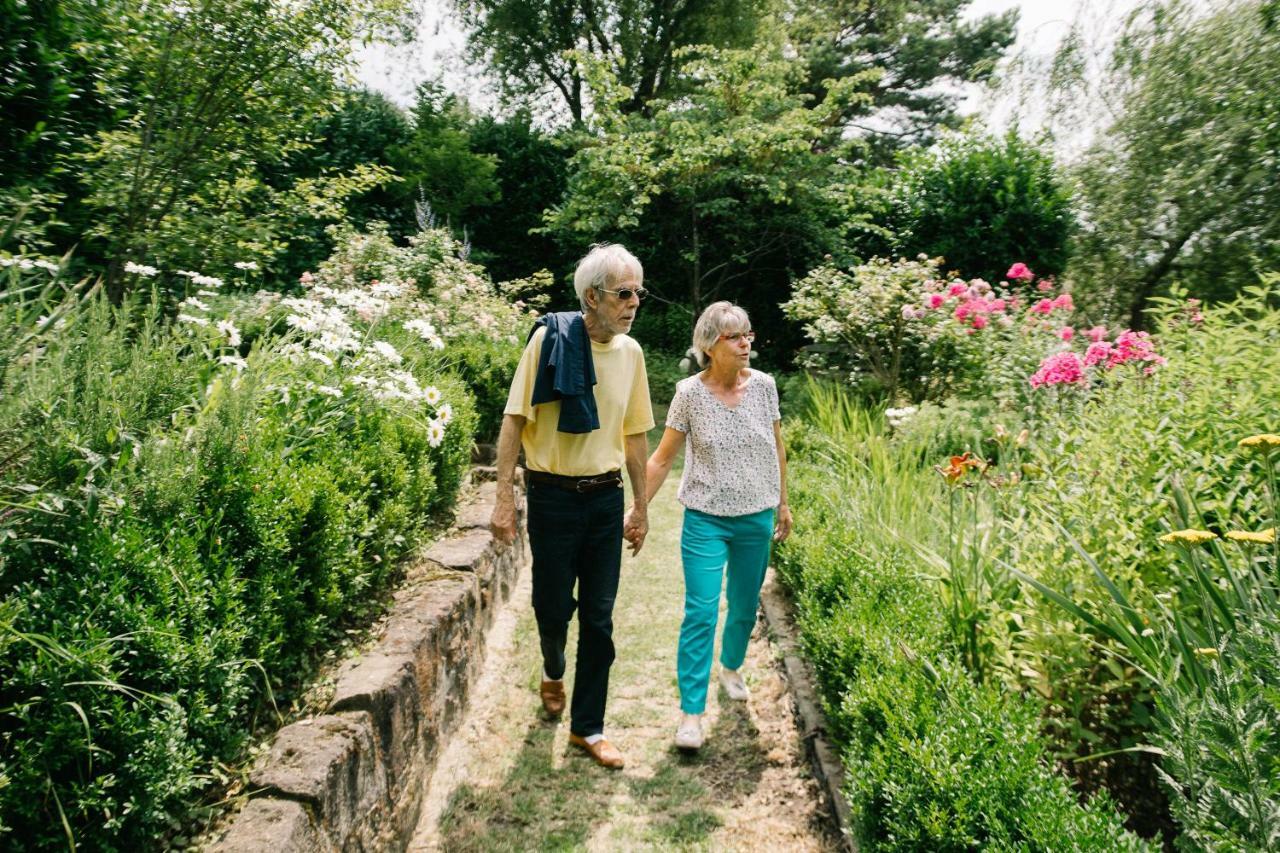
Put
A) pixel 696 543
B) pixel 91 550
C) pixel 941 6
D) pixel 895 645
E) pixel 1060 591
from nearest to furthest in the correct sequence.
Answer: pixel 91 550 < pixel 1060 591 < pixel 895 645 < pixel 696 543 < pixel 941 6

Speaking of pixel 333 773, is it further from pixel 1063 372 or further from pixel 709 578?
pixel 1063 372

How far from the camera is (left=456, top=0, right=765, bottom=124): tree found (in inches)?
721

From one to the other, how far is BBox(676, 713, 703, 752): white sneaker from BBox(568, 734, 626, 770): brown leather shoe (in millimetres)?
271

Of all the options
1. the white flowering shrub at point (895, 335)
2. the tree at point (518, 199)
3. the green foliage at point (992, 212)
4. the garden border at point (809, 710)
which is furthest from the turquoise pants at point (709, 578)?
the tree at point (518, 199)

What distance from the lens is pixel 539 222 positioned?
1516 centimetres

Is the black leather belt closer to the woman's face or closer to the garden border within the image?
the woman's face

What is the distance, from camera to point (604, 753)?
298 cm

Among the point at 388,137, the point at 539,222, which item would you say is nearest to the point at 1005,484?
the point at 539,222

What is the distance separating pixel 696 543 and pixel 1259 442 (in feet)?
6.62

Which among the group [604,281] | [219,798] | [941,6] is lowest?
[219,798]

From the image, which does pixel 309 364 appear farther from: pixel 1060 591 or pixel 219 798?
pixel 1060 591

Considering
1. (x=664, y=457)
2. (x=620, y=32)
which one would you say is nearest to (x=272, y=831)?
(x=664, y=457)

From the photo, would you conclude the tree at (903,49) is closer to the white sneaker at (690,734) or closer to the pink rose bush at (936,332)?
the pink rose bush at (936,332)

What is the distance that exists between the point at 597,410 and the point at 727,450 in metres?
0.67
